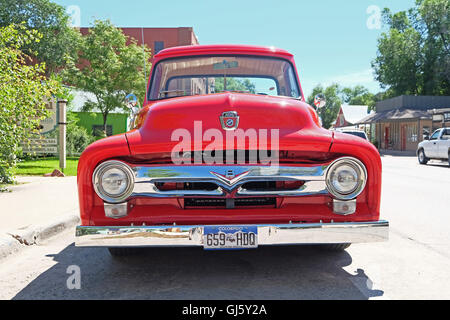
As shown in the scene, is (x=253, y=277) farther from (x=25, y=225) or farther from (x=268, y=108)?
(x=25, y=225)

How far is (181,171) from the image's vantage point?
3104mm

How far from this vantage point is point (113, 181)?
10.3 ft

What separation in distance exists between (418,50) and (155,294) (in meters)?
47.6

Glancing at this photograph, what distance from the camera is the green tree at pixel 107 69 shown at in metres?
27.8

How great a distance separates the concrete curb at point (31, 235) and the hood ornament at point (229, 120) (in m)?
2.77

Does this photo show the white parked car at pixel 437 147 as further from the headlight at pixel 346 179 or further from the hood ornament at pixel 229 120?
the hood ornament at pixel 229 120

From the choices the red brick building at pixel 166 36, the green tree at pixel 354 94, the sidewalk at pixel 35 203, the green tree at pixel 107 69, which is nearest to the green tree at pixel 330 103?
the green tree at pixel 354 94

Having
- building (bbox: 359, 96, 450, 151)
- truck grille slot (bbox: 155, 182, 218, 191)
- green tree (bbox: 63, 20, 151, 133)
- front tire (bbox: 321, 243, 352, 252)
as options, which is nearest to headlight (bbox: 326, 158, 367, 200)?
truck grille slot (bbox: 155, 182, 218, 191)

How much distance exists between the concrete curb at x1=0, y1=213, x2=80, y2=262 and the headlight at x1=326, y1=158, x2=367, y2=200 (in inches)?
131

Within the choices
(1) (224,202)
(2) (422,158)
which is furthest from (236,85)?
(2) (422,158)

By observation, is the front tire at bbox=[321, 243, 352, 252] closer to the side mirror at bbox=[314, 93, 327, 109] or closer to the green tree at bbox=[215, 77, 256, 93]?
the side mirror at bbox=[314, 93, 327, 109]

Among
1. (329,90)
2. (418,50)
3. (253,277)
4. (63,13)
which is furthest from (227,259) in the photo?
(329,90)

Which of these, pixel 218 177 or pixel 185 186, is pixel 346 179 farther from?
pixel 185 186

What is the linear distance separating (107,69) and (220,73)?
24512mm
